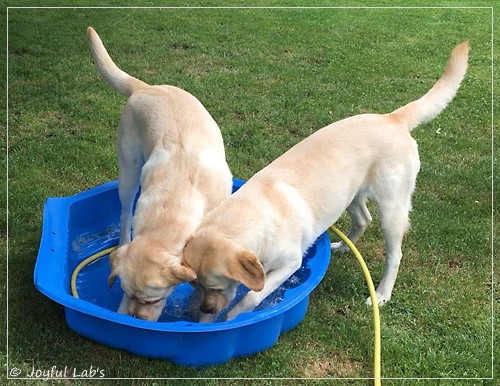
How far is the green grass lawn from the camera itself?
4.22 meters

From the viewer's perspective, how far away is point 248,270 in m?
3.52

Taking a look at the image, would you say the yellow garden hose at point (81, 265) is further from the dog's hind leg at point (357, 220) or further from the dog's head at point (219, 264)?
the dog's hind leg at point (357, 220)

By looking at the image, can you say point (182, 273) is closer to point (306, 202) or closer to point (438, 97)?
point (306, 202)

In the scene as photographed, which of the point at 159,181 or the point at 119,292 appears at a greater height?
the point at 159,181

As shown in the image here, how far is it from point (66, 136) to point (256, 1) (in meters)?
4.80

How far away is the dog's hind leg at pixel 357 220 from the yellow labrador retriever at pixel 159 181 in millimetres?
1272

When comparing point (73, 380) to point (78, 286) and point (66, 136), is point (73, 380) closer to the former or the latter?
point (78, 286)

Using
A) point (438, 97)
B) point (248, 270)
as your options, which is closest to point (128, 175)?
point (248, 270)

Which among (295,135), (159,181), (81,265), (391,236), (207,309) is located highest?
(159,181)

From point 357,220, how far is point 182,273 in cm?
219

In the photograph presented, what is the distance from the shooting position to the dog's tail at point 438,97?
4.78 m

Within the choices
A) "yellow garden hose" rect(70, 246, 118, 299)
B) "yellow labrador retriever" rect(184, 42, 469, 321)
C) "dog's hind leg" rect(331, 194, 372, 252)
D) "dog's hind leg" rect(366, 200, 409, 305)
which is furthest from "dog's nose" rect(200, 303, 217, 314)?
"dog's hind leg" rect(331, 194, 372, 252)

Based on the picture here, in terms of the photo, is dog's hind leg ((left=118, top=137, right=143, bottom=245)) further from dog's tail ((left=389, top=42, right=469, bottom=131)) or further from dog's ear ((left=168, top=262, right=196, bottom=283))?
dog's tail ((left=389, top=42, right=469, bottom=131))

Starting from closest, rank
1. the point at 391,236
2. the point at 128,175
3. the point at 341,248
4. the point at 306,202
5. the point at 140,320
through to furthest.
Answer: the point at 140,320 < the point at 306,202 < the point at 391,236 < the point at 128,175 < the point at 341,248
